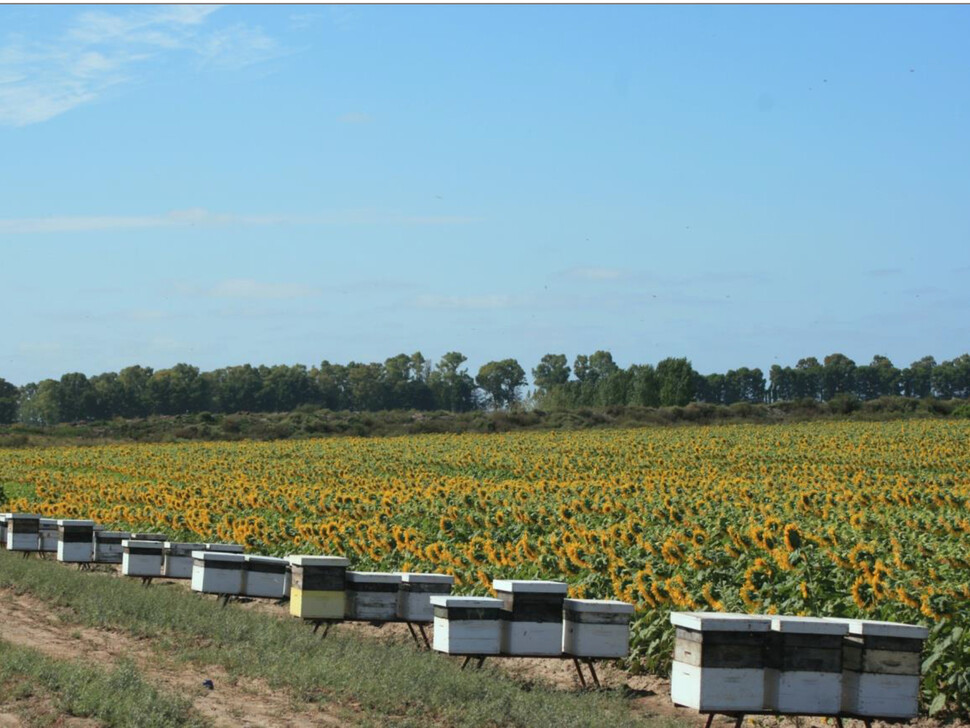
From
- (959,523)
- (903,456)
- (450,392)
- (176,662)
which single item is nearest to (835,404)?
(903,456)

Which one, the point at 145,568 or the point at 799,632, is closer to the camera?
the point at 799,632

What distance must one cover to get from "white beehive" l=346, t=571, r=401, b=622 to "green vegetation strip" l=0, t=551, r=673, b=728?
0.34m

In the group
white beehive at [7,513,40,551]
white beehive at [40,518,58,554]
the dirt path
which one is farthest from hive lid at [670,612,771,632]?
white beehive at [7,513,40,551]

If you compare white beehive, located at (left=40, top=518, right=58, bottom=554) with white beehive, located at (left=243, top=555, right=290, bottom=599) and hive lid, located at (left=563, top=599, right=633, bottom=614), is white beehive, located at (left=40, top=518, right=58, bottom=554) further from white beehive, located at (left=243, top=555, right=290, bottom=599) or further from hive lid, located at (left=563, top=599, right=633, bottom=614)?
hive lid, located at (left=563, top=599, right=633, bottom=614)

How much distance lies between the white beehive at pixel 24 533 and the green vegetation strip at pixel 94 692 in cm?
1166

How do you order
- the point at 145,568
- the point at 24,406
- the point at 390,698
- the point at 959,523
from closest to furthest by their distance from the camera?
1. the point at 390,698
2. the point at 145,568
3. the point at 959,523
4. the point at 24,406

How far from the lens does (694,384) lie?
13462cm

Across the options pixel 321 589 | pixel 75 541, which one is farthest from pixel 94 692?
pixel 75 541

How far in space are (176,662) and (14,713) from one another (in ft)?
8.32

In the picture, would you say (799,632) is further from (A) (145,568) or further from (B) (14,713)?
(A) (145,568)

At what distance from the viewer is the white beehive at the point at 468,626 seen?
1116 centimetres

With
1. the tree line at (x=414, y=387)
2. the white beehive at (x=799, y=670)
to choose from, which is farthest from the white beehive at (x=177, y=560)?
the tree line at (x=414, y=387)

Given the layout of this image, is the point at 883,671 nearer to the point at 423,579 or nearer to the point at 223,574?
the point at 423,579

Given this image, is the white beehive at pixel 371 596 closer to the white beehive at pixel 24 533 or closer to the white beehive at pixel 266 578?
the white beehive at pixel 266 578
